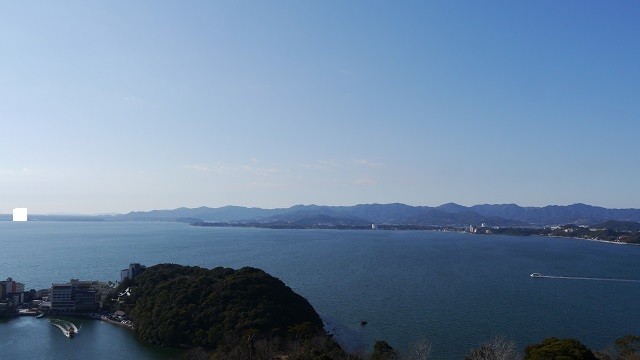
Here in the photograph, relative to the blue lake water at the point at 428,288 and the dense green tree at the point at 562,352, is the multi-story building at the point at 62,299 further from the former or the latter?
the dense green tree at the point at 562,352

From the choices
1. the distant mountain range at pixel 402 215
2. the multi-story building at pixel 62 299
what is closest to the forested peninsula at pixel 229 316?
the multi-story building at pixel 62 299

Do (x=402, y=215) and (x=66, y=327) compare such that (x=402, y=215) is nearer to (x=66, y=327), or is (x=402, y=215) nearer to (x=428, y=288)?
(x=428, y=288)

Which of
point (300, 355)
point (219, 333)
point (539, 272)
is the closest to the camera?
point (300, 355)

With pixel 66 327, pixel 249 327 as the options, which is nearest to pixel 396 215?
pixel 66 327

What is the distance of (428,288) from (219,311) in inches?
339

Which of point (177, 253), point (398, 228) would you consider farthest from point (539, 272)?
point (398, 228)

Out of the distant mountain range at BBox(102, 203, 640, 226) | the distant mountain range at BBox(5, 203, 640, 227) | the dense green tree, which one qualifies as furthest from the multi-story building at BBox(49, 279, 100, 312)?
the distant mountain range at BBox(102, 203, 640, 226)

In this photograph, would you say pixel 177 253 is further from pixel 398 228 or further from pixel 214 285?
pixel 398 228

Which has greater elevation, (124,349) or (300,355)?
(300,355)

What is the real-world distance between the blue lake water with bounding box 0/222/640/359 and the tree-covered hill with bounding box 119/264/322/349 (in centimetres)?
60

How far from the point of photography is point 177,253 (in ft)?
93.3

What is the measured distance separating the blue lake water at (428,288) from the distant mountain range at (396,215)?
5302cm

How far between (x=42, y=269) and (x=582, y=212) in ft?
363

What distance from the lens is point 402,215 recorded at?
110000 mm
